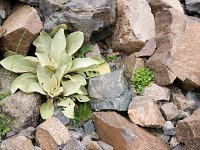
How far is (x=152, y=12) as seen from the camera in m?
7.12

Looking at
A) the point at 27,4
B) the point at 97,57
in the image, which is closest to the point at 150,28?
the point at 97,57

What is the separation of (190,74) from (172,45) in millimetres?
492

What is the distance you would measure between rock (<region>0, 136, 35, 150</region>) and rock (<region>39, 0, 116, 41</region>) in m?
1.71

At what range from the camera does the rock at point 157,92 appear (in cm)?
589

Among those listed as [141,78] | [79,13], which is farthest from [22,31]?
[141,78]

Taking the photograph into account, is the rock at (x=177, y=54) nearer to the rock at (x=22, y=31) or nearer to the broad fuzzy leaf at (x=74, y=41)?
the broad fuzzy leaf at (x=74, y=41)

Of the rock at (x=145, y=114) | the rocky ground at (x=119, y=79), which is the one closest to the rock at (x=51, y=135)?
the rocky ground at (x=119, y=79)

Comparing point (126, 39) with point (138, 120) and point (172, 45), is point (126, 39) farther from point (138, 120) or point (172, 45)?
point (138, 120)

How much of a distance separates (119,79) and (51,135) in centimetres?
130

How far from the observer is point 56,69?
19.6ft

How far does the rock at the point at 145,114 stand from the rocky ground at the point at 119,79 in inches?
0.5

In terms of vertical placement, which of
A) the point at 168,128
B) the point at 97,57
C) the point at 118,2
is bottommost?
the point at 168,128

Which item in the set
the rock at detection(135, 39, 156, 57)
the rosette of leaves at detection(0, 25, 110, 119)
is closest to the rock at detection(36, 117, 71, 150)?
the rosette of leaves at detection(0, 25, 110, 119)

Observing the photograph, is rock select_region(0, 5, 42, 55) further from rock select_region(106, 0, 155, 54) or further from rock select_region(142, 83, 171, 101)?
rock select_region(142, 83, 171, 101)
